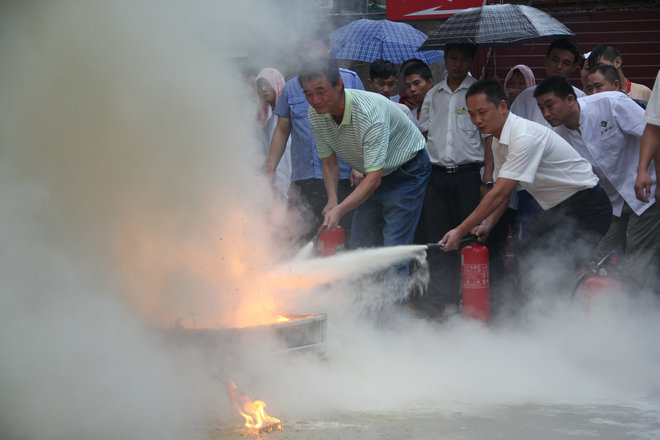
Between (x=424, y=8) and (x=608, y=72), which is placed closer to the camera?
(x=608, y=72)

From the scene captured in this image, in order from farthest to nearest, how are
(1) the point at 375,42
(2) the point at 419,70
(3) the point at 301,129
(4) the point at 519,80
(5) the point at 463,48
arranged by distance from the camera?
(1) the point at 375,42, (4) the point at 519,80, (2) the point at 419,70, (5) the point at 463,48, (3) the point at 301,129

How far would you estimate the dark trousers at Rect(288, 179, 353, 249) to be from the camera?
6.11m

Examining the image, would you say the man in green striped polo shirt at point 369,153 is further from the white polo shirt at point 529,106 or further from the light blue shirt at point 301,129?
the white polo shirt at point 529,106

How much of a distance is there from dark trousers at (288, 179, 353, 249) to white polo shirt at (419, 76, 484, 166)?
2.96 ft

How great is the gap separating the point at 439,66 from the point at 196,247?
648 cm

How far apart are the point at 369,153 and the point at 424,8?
5142 millimetres

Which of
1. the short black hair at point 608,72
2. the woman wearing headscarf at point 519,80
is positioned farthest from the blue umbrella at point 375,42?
the short black hair at point 608,72

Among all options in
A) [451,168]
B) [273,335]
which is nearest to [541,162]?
[451,168]

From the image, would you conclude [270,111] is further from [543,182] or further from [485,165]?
[543,182]

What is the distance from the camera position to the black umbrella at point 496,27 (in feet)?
19.8

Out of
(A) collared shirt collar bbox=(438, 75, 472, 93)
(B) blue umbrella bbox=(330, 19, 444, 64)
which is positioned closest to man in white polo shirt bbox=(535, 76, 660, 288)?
(A) collared shirt collar bbox=(438, 75, 472, 93)

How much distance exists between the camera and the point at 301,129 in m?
6.14

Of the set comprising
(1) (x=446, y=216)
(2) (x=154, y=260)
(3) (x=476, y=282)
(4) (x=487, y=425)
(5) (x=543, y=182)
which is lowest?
(4) (x=487, y=425)

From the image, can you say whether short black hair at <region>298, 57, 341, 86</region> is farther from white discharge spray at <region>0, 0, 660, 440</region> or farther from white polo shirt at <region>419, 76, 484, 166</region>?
white polo shirt at <region>419, 76, 484, 166</region>
